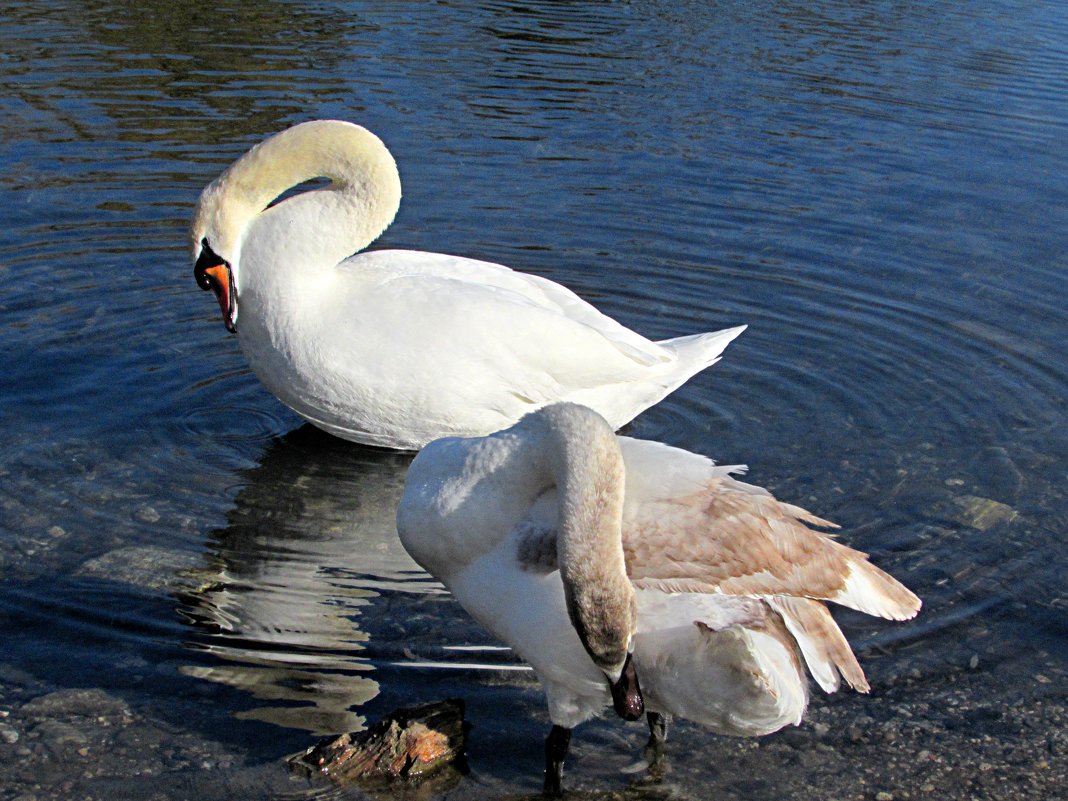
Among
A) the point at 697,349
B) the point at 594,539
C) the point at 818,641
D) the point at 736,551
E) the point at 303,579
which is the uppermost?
the point at 594,539

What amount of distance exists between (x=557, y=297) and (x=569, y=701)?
2.82 m

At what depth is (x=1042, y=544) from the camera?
5543mm

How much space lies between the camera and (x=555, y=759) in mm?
3992

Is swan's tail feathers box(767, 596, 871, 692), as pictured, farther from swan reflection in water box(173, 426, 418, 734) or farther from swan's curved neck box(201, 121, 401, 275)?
swan's curved neck box(201, 121, 401, 275)

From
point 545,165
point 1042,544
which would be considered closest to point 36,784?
point 1042,544

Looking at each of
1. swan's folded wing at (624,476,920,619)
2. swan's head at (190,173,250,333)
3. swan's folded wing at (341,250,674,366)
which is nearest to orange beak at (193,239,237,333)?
swan's head at (190,173,250,333)

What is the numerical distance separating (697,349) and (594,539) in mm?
3063

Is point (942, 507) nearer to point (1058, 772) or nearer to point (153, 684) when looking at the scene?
point (1058, 772)

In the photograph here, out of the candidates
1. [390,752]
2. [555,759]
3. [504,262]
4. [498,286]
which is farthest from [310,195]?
[555,759]

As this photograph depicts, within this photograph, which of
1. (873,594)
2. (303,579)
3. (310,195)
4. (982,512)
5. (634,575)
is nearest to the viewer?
(634,575)

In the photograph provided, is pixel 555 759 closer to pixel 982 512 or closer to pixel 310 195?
pixel 982 512

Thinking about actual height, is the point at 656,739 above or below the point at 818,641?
below

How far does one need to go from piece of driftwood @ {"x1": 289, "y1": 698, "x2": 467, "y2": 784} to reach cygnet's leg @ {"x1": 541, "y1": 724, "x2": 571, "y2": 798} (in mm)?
276

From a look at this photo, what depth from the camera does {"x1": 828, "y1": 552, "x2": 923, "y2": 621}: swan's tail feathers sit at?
406 centimetres
